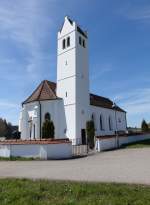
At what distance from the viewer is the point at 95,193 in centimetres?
766

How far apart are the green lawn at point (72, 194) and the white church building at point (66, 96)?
22530 millimetres

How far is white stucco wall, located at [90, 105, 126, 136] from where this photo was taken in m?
41.1

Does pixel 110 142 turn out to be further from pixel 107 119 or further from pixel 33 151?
pixel 107 119

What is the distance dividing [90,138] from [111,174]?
1533 centimetres

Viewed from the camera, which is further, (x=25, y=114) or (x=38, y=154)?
(x=25, y=114)

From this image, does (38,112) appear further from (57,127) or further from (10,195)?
(10,195)

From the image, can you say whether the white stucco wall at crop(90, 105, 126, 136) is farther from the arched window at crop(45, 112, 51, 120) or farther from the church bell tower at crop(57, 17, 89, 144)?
the arched window at crop(45, 112, 51, 120)

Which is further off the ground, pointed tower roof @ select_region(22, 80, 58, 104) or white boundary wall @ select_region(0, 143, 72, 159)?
pointed tower roof @ select_region(22, 80, 58, 104)

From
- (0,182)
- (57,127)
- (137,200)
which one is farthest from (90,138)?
(137,200)

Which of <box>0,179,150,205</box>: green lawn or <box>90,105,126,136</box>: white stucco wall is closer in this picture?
<box>0,179,150,205</box>: green lawn

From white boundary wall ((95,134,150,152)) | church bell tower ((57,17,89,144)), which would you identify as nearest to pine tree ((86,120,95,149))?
white boundary wall ((95,134,150,152))

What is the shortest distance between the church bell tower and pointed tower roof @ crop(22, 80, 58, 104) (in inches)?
48.1

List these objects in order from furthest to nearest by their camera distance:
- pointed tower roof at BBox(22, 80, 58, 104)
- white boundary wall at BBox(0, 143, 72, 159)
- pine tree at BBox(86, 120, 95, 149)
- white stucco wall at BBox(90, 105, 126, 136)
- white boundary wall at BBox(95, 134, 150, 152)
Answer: white stucco wall at BBox(90, 105, 126, 136) < pointed tower roof at BBox(22, 80, 58, 104) < pine tree at BBox(86, 120, 95, 149) < white boundary wall at BBox(95, 134, 150, 152) < white boundary wall at BBox(0, 143, 72, 159)

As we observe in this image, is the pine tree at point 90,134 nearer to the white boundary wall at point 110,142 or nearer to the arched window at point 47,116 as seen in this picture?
the white boundary wall at point 110,142
